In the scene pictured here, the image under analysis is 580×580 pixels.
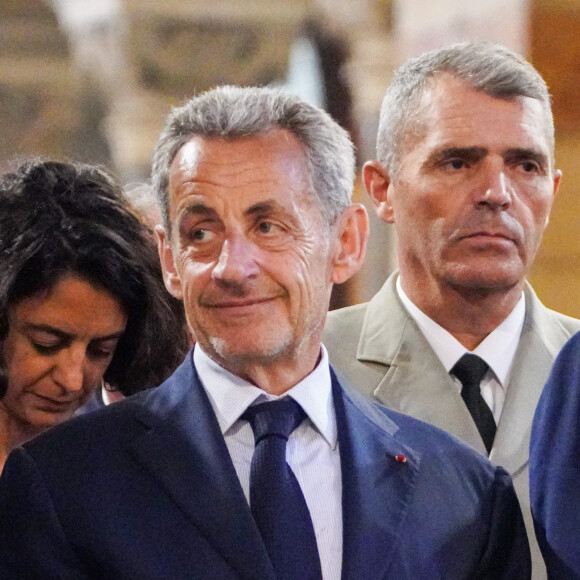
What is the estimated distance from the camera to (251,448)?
146cm

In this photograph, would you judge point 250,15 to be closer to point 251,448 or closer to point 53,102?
point 53,102

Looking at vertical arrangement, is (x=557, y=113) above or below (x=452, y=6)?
below

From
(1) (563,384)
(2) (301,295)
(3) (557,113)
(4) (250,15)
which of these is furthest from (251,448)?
(4) (250,15)

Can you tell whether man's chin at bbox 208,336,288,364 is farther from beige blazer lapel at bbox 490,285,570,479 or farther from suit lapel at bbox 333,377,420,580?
beige blazer lapel at bbox 490,285,570,479

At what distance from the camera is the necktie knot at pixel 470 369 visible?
5.68ft

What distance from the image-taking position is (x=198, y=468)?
1.41 m

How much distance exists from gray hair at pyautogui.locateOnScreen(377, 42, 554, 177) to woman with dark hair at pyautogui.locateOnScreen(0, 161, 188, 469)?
430mm

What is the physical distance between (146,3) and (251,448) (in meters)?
3.89

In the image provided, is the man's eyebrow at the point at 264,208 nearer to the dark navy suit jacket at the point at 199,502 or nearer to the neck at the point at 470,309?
the dark navy suit jacket at the point at 199,502

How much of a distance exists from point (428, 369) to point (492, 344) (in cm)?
11

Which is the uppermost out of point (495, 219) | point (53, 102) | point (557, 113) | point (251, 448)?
point (53, 102)

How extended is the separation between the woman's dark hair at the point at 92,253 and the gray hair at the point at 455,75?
1.41ft

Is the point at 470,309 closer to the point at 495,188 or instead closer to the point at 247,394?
the point at 495,188

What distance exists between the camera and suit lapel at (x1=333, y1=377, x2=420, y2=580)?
1.39 metres
